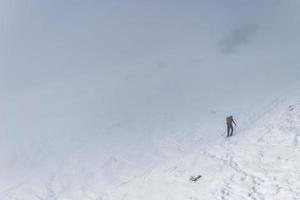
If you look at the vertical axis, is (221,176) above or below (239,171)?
below

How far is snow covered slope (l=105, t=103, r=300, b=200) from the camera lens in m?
14.0

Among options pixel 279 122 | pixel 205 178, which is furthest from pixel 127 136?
pixel 205 178

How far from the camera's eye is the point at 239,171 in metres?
16.8

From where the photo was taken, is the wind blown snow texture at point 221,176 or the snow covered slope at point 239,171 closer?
the snow covered slope at point 239,171

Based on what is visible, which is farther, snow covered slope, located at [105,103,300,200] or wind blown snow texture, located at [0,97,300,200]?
wind blown snow texture, located at [0,97,300,200]

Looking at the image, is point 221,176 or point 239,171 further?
point 221,176

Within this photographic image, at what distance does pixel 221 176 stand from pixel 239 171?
3.30ft

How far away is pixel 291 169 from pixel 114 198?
10.4 meters

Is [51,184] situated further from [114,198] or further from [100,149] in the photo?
[114,198]

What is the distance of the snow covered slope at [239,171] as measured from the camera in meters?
14.0

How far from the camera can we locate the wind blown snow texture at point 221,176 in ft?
47.2

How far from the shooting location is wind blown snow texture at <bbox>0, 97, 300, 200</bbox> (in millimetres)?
14391

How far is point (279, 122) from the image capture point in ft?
79.6

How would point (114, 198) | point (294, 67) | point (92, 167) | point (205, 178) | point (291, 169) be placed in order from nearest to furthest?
point (291, 169) → point (205, 178) → point (114, 198) → point (92, 167) → point (294, 67)
